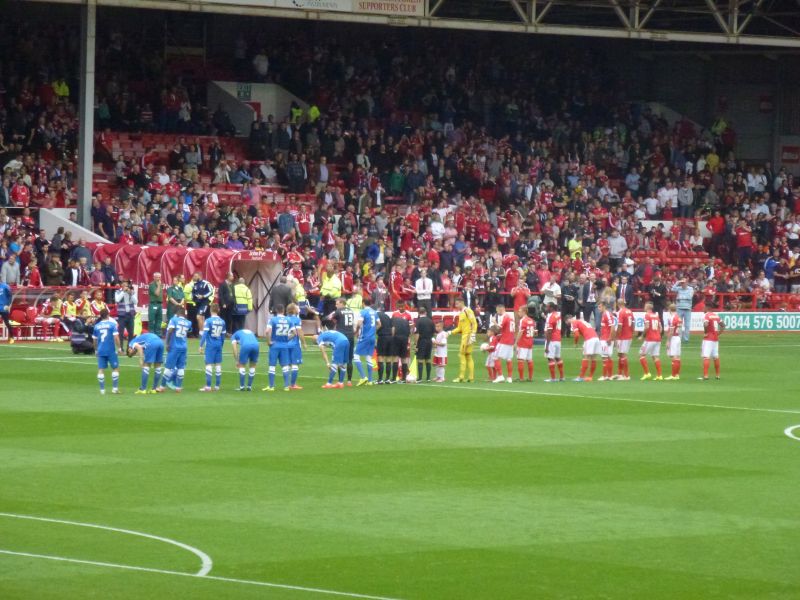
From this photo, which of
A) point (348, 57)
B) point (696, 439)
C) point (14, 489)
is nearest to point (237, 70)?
point (348, 57)

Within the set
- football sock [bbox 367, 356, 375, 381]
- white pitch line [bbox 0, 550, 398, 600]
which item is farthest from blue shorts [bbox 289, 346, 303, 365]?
white pitch line [bbox 0, 550, 398, 600]

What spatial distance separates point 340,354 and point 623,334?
6667mm

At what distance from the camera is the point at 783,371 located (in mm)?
36156

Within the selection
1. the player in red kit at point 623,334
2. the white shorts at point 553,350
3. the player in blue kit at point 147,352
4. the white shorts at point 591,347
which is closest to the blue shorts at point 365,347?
the white shorts at point 553,350

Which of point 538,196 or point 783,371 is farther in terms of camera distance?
point 538,196

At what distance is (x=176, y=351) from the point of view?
27.6m

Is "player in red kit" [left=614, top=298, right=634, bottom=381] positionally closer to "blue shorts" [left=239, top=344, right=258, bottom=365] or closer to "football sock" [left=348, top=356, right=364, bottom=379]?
"football sock" [left=348, top=356, right=364, bottom=379]

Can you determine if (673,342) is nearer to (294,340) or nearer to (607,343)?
(607,343)

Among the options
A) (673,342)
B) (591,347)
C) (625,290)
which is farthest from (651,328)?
(625,290)

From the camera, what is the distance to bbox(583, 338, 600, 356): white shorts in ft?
105

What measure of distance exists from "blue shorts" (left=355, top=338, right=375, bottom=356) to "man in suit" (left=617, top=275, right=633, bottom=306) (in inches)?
651

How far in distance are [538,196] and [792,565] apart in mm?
37824

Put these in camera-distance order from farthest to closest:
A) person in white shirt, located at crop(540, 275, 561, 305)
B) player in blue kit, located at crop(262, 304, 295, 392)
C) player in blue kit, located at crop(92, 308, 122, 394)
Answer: person in white shirt, located at crop(540, 275, 561, 305)
player in blue kit, located at crop(262, 304, 295, 392)
player in blue kit, located at crop(92, 308, 122, 394)

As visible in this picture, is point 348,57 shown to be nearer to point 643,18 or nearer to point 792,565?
point 643,18
